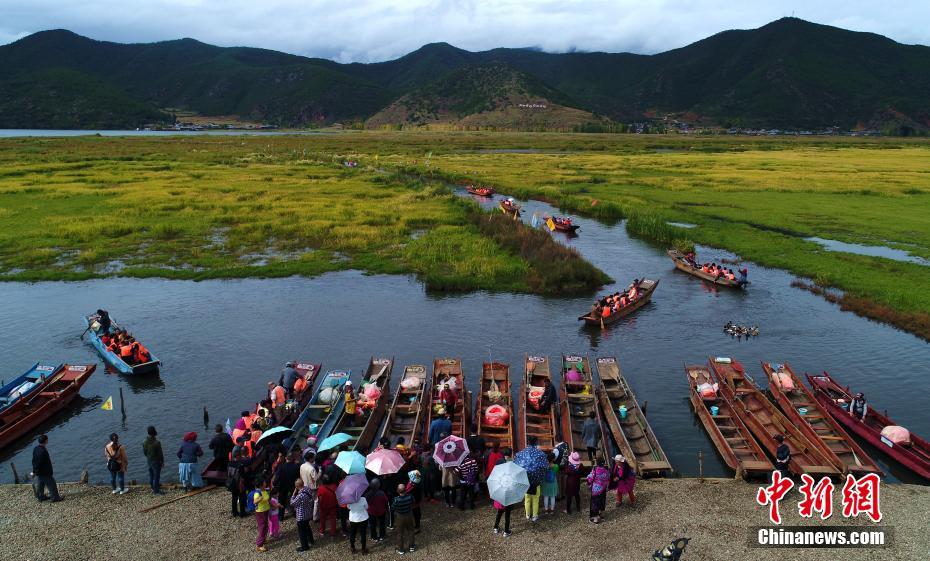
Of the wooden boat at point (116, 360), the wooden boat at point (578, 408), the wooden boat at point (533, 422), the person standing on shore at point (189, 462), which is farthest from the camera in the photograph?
the wooden boat at point (116, 360)

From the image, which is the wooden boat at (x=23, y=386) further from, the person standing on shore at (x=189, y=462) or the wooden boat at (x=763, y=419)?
the wooden boat at (x=763, y=419)

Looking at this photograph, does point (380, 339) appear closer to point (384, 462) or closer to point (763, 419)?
point (384, 462)

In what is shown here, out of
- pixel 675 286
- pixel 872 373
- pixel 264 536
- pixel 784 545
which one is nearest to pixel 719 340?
pixel 872 373

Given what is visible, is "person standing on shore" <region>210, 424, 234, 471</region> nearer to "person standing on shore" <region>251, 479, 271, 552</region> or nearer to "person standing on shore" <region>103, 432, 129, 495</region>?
"person standing on shore" <region>103, 432, 129, 495</region>

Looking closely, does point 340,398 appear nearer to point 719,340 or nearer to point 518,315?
point 518,315

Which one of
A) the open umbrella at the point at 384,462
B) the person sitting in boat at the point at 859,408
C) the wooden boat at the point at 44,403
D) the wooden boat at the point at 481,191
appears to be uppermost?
the wooden boat at the point at 481,191

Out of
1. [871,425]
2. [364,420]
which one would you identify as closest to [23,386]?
[364,420]

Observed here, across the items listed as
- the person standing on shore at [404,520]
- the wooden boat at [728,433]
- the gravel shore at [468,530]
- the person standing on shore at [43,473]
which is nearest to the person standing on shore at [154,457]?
the gravel shore at [468,530]
